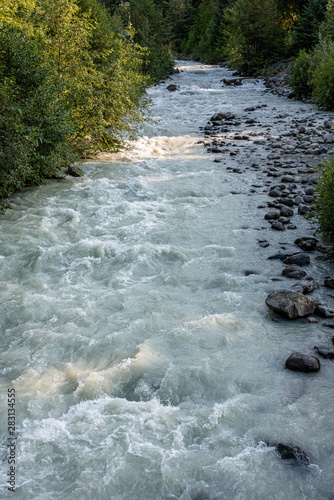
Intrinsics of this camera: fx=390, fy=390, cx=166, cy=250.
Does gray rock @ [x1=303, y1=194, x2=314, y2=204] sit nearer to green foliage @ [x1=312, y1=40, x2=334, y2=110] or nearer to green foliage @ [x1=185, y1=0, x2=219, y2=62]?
green foliage @ [x1=312, y1=40, x2=334, y2=110]

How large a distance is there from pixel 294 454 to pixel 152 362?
197 cm

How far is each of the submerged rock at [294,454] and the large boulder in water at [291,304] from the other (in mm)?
2276

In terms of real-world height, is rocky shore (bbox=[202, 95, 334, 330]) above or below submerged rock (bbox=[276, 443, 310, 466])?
above

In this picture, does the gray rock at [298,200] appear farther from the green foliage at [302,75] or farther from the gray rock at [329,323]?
the green foliage at [302,75]

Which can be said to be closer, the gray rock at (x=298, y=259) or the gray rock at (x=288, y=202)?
the gray rock at (x=298, y=259)

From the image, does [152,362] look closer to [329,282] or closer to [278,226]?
[329,282]

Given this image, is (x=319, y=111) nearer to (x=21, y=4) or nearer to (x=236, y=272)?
(x=21, y=4)

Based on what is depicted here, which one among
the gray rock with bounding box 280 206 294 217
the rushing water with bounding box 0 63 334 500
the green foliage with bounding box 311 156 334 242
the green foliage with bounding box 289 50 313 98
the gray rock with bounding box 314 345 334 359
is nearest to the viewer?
the rushing water with bounding box 0 63 334 500

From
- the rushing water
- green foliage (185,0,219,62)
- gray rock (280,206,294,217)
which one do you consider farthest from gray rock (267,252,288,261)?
green foliage (185,0,219,62)

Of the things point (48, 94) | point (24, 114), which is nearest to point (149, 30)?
point (48, 94)

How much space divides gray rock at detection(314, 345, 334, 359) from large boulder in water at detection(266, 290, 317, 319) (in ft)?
2.23

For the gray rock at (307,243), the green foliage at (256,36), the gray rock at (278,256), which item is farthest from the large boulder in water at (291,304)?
the green foliage at (256,36)

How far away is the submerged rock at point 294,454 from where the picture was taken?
3697mm

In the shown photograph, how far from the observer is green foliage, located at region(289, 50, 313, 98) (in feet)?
76.5
